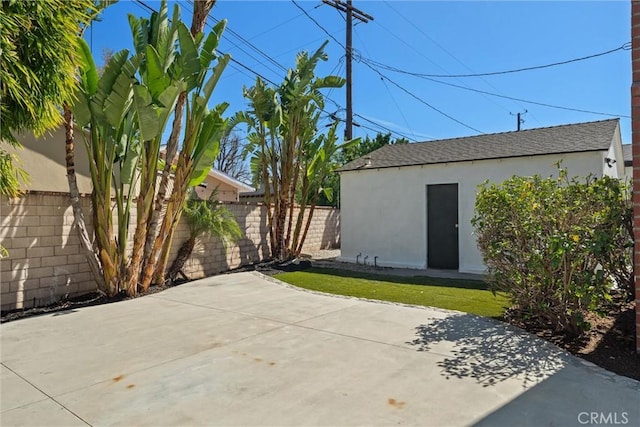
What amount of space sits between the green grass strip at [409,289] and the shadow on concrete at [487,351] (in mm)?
942

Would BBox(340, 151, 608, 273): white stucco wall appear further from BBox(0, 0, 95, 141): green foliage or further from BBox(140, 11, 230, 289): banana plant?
BBox(0, 0, 95, 141): green foliage

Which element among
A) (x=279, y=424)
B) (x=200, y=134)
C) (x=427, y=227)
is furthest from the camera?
(x=427, y=227)

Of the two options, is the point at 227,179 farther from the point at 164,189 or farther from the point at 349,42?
the point at 164,189

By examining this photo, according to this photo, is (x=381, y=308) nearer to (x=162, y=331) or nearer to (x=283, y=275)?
(x=162, y=331)

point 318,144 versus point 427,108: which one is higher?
point 427,108

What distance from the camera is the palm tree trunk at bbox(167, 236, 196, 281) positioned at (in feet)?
32.0

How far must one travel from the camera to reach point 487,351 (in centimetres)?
438

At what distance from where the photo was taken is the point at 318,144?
12812 mm

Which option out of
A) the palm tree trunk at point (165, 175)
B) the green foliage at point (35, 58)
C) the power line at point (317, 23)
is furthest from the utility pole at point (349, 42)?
the green foliage at point (35, 58)

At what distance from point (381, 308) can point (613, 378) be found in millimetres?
3336

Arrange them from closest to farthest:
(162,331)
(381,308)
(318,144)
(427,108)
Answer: (162,331)
(381,308)
(318,144)
(427,108)

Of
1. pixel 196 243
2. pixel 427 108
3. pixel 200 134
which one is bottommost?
pixel 196 243

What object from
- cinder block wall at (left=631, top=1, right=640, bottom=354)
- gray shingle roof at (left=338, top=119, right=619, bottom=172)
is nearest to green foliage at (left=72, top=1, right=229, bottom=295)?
gray shingle roof at (left=338, top=119, right=619, bottom=172)

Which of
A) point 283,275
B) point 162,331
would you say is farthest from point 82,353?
point 283,275
